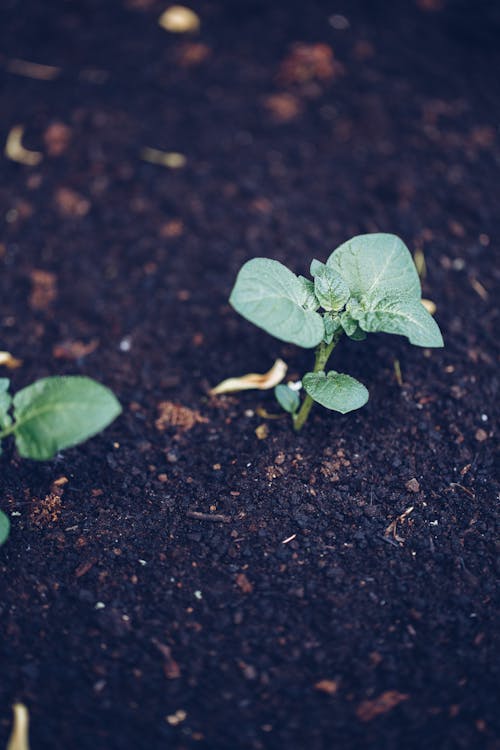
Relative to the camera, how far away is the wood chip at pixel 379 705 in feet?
4.70

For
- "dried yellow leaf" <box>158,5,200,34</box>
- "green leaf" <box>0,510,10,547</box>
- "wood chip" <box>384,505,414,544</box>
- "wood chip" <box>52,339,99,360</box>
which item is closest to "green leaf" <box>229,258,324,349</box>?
"wood chip" <box>384,505,414,544</box>

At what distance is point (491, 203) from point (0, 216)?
5.92 ft

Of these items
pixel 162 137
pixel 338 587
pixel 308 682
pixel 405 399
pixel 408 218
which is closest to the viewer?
pixel 308 682

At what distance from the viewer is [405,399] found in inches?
75.5

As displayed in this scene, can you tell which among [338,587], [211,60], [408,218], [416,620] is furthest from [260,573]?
[211,60]

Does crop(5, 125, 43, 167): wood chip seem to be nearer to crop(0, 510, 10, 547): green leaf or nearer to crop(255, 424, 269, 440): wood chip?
crop(255, 424, 269, 440): wood chip

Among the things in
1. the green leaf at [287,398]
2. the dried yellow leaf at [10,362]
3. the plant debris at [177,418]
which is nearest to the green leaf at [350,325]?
the green leaf at [287,398]

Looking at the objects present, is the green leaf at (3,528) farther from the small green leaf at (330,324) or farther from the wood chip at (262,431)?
the small green leaf at (330,324)

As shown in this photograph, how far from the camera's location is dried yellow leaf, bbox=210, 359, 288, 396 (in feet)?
6.34

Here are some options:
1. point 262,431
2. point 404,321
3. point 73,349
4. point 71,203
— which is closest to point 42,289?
point 73,349

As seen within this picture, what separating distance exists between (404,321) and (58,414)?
0.81m

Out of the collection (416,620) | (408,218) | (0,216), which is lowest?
(0,216)

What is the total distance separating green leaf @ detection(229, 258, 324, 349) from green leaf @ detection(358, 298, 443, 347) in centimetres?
15

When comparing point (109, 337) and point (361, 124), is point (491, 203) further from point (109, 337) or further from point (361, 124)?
point (109, 337)
